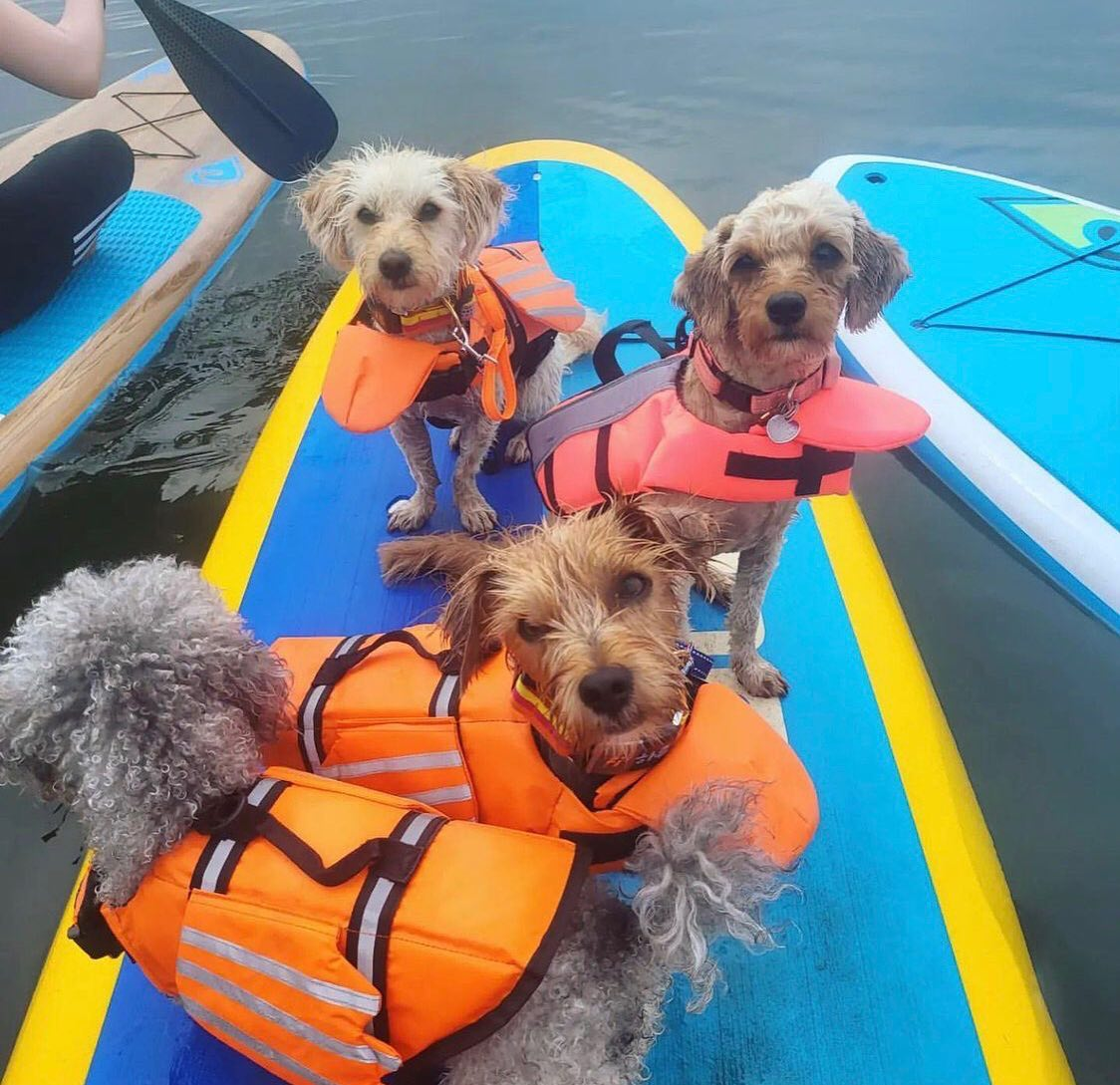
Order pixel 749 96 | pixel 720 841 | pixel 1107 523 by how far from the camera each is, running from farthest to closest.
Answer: pixel 749 96 < pixel 1107 523 < pixel 720 841

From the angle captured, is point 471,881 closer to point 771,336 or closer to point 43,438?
point 771,336

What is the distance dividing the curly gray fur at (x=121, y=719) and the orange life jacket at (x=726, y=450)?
89 cm

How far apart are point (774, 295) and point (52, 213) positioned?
3408 millimetres

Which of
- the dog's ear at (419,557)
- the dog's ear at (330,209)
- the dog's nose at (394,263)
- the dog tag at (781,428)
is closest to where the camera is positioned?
the dog tag at (781,428)

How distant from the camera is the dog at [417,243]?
230cm

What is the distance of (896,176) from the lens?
13.8 ft

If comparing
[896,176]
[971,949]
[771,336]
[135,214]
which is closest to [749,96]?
[896,176]

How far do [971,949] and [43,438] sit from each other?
3575mm

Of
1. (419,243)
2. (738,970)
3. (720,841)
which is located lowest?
(738,970)

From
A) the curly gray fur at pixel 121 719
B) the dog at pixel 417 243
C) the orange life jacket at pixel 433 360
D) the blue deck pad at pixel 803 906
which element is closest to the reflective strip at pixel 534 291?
the orange life jacket at pixel 433 360

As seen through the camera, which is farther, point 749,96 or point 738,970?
point 749,96

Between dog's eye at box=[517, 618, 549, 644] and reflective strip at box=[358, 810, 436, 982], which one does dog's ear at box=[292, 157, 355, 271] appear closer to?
dog's eye at box=[517, 618, 549, 644]

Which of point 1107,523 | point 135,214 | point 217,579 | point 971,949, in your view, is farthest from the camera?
point 135,214

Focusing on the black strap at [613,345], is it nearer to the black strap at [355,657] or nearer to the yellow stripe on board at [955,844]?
the yellow stripe on board at [955,844]
